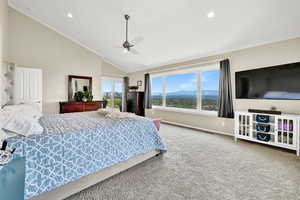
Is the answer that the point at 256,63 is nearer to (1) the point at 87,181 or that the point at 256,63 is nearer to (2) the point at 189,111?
(2) the point at 189,111

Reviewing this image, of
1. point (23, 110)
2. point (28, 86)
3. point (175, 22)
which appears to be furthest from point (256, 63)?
point (28, 86)

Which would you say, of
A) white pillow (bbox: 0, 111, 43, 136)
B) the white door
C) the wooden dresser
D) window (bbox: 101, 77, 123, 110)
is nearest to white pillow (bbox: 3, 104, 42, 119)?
white pillow (bbox: 0, 111, 43, 136)

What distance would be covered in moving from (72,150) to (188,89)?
4333mm

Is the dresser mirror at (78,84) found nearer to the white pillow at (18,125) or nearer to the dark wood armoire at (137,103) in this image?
the dark wood armoire at (137,103)

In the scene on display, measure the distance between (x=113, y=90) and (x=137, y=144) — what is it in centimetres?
510

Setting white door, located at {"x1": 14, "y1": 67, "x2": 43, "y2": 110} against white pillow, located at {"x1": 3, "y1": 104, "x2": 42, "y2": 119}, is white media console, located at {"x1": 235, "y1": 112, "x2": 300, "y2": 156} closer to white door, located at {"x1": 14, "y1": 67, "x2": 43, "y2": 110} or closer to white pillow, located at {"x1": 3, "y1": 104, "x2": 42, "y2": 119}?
white pillow, located at {"x1": 3, "y1": 104, "x2": 42, "y2": 119}

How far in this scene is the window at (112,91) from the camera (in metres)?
6.64

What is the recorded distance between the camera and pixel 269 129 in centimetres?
300

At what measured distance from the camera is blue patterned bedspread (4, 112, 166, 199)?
53.7 inches

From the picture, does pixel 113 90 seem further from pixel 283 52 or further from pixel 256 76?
pixel 283 52

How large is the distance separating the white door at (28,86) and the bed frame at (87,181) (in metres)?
3.53

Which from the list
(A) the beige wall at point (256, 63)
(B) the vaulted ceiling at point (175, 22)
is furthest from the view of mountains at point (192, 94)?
(B) the vaulted ceiling at point (175, 22)

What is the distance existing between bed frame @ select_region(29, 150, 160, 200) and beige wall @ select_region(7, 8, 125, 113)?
392 centimetres

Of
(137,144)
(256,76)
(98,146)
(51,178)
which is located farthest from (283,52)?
(51,178)
